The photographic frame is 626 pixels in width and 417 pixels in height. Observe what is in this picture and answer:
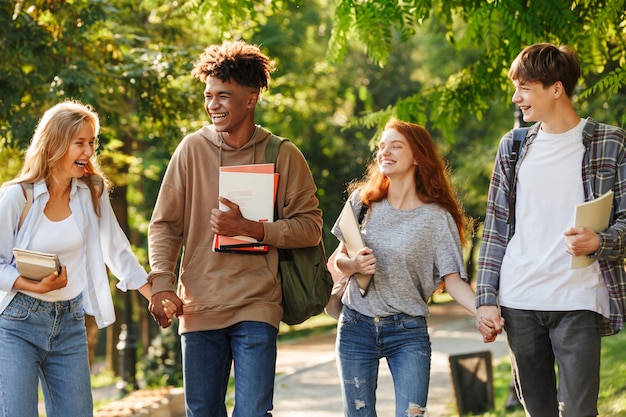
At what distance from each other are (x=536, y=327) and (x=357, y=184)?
147cm

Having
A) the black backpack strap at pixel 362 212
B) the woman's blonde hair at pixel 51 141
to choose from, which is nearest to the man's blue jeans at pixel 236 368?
the black backpack strap at pixel 362 212

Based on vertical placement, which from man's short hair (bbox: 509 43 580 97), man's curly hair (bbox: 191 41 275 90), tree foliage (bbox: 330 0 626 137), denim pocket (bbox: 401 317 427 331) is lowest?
denim pocket (bbox: 401 317 427 331)

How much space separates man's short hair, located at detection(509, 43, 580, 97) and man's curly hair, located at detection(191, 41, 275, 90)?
Answer: 4.42 ft

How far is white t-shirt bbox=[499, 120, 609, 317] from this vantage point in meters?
4.54

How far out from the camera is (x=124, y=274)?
16.8 feet

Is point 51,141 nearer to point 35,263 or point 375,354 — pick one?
point 35,263

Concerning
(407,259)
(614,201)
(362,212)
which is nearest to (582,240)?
(614,201)

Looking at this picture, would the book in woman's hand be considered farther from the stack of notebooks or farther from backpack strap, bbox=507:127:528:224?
backpack strap, bbox=507:127:528:224

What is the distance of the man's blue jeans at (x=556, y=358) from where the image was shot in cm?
453

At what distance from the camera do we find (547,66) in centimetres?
463

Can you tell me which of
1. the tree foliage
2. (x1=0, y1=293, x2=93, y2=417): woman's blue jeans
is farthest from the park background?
(x1=0, y1=293, x2=93, y2=417): woman's blue jeans

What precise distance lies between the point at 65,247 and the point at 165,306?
0.58m

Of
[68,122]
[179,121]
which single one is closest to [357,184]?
[68,122]

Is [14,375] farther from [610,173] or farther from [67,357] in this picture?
[610,173]
